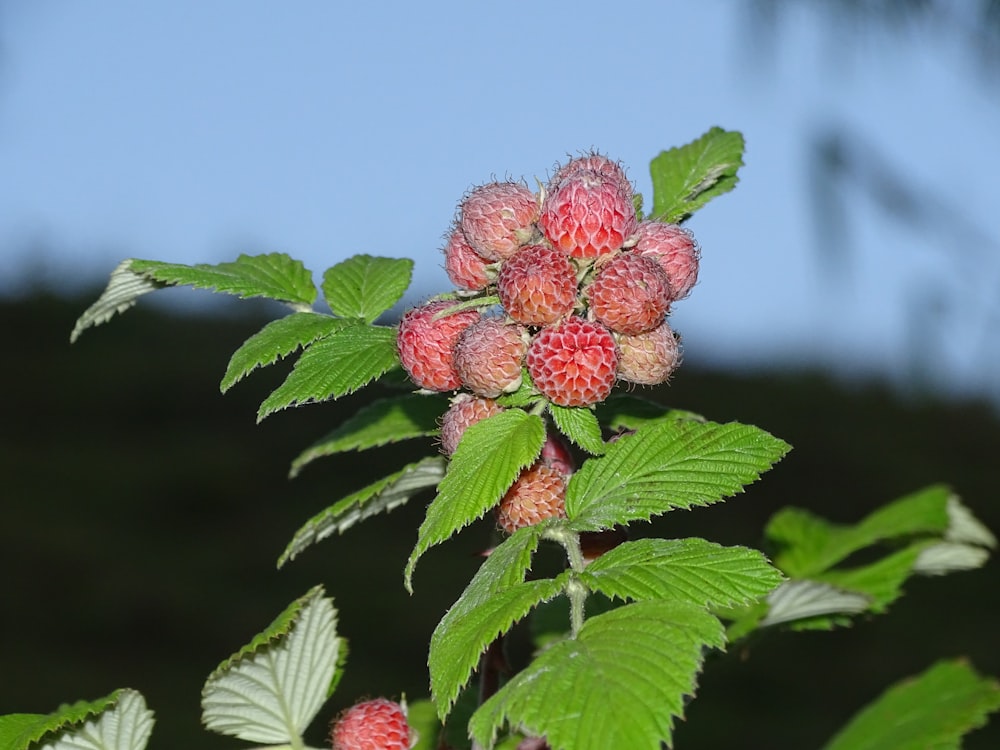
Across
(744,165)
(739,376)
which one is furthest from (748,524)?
(744,165)

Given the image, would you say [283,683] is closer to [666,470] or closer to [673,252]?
[666,470]

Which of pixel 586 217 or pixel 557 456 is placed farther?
pixel 557 456

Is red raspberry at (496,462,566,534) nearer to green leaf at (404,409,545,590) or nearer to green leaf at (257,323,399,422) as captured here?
green leaf at (404,409,545,590)

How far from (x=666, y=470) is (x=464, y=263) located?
27 cm

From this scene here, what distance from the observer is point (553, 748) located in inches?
32.2

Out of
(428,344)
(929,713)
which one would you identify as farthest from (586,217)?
(929,713)

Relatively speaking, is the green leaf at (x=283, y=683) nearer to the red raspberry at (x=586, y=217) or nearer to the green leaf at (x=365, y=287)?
the green leaf at (x=365, y=287)

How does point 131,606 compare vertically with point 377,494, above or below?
below

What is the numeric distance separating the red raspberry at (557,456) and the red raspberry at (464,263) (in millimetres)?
171

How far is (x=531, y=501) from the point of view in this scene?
1109mm

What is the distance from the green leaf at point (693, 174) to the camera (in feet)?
4.25

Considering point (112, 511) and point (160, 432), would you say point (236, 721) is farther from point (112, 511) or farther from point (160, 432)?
point (160, 432)

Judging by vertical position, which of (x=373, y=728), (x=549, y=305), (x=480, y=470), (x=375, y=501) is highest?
(x=549, y=305)

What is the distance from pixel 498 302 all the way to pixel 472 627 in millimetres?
321
